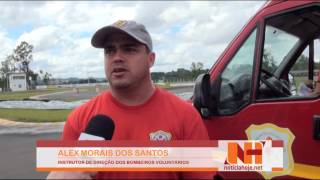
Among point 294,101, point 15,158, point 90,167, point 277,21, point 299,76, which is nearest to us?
point 90,167

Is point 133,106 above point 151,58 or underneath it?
underneath

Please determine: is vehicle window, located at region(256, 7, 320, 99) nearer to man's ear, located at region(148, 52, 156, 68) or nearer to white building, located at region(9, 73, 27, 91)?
man's ear, located at region(148, 52, 156, 68)

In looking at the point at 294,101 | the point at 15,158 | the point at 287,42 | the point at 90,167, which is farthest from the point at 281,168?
the point at 15,158

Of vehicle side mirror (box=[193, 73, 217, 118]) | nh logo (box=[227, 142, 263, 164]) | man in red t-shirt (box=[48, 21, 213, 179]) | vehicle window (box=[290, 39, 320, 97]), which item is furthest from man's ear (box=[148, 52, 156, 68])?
vehicle window (box=[290, 39, 320, 97])

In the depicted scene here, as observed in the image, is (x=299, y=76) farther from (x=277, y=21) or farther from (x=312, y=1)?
(x=312, y=1)

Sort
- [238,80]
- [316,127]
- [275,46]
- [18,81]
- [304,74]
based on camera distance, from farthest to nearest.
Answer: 1. [18,81]
2. [304,74]
3. [275,46]
4. [238,80]
5. [316,127]

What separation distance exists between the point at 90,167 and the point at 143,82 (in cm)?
60

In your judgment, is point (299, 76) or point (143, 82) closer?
point (143, 82)

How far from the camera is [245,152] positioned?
3.34 metres

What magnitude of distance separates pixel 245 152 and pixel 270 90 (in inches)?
36.8

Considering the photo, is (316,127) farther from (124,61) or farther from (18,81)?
(18,81)

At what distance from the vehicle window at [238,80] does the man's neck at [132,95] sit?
62.4 inches

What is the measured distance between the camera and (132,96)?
2621mm

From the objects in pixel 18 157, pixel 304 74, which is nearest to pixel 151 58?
pixel 304 74
